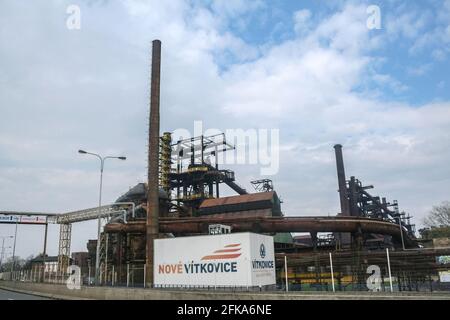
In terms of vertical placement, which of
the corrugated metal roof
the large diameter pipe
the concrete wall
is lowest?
the concrete wall

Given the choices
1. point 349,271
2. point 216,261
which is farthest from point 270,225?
point 216,261

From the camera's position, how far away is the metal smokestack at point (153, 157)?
121 ft

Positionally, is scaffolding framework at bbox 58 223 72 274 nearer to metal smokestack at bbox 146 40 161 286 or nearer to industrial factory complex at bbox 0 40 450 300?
industrial factory complex at bbox 0 40 450 300

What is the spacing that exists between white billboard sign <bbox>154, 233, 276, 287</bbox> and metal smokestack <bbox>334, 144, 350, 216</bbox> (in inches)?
1837

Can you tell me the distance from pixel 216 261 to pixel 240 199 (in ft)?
127

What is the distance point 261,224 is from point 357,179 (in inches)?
1728

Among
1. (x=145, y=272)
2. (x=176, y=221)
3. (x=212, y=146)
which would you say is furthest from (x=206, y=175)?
(x=145, y=272)

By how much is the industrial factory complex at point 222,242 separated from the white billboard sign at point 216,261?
0.20 ft

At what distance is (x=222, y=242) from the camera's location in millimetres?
22250

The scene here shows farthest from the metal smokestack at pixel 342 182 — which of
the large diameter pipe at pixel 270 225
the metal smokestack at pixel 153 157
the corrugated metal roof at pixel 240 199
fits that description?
the metal smokestack at pixel 153 157

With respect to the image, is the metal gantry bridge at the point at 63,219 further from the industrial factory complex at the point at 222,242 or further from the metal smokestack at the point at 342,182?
the metal smokestack at the point at 342,182

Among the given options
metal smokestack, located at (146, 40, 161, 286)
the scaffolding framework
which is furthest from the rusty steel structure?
the scaffolding framework

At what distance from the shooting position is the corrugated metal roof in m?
58.2
